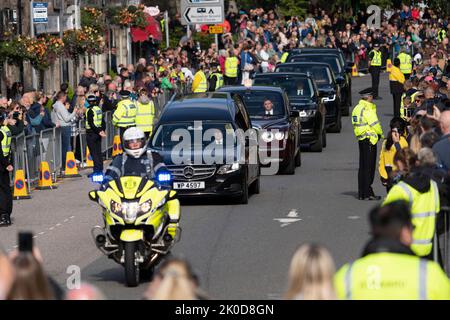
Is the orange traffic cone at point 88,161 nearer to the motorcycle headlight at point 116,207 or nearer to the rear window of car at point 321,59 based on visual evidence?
the rear window of car at point 321,59

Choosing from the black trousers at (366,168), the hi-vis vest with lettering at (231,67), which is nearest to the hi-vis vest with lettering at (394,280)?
the black trousers at (366,168)

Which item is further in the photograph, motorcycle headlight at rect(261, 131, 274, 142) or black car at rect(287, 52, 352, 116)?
black car at rect(287, 52, 352, 116)

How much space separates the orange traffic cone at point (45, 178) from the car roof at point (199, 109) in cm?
276

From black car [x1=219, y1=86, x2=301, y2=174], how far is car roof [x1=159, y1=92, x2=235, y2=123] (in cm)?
211

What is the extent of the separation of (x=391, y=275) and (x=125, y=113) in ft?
68.3

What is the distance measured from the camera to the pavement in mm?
15734

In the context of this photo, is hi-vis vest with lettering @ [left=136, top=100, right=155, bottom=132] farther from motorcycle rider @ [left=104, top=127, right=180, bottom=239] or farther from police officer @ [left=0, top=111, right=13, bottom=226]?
motorcycle rider @ [left=104, top=127, right=180, bottom=239]

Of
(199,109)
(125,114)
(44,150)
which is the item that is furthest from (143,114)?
(199,109)

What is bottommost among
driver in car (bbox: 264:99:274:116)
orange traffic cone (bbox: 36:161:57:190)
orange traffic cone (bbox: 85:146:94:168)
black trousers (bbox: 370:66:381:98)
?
black trousers (bbox: 370:66:381:98)

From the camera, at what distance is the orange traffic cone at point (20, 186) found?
24.5 metres

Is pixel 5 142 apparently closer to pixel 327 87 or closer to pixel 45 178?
pixel 45 178

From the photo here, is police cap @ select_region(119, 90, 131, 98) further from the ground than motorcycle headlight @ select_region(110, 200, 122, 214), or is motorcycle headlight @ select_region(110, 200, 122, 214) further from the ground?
motorcycle headlight @ select_region(110, 200, 122, 214)

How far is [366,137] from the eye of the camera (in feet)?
75.6

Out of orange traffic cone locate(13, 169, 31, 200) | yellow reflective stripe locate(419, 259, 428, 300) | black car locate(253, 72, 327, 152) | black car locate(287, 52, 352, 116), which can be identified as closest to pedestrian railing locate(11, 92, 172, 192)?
→ orange traffic cone locate(13, 169, 31, 200)
